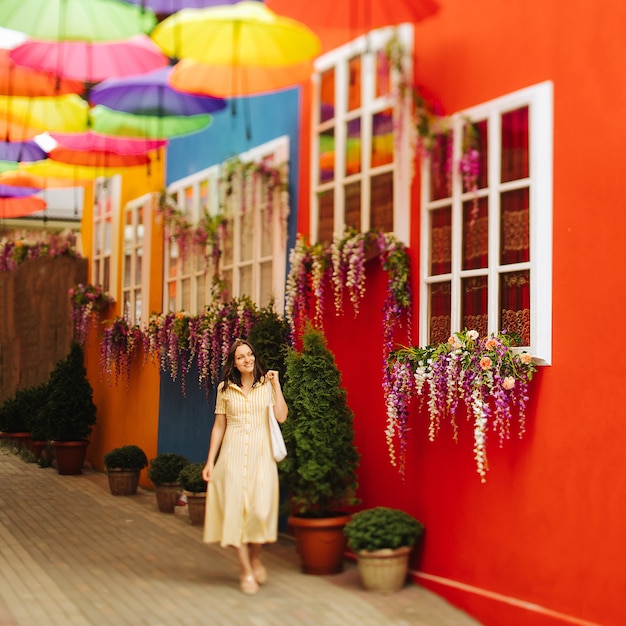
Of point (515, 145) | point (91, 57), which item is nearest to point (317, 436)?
point (515, 145)

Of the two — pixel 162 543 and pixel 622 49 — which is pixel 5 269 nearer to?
pixel 162 543

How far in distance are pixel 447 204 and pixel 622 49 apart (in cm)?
161

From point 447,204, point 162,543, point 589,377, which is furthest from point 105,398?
point 589,377

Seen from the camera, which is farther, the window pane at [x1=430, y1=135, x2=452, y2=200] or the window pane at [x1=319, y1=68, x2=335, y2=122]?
the window pane at [x1=319, y1=68, x2=335, y2=122]

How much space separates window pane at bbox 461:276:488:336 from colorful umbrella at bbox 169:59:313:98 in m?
2.25

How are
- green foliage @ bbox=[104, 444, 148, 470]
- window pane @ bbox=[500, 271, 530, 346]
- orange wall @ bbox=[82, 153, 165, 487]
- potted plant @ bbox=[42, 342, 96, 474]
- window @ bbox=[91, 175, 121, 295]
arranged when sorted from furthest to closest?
window @ bbox=[91, 175, 121, 295] → potted plant @ bbox=[42, 342, 96, 474] → orange wall @ bbox=[82, 153, 165, 487] → green foliage @ bbox=[104, 444, 148, 470] → window pane @ bbox=[500, 271, 530, 346]

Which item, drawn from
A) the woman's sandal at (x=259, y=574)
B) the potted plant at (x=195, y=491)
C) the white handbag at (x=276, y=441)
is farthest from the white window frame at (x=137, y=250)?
the woman's sandal at (x=259, y=574)

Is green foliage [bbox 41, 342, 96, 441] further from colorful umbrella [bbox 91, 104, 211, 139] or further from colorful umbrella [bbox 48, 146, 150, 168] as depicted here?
colorful umbrella [bbox 91, 104, 211, 139]

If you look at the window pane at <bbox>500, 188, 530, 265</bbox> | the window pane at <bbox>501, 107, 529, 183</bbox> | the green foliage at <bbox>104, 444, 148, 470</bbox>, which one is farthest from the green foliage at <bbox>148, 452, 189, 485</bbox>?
the window pane at <bbox>501, 107, 529, 183</bbox>

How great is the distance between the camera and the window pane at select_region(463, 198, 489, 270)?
254 inches

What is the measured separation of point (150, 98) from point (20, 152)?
277 centimetres

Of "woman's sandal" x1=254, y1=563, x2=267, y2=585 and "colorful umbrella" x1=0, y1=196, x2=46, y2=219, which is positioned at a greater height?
"colorful umbrella" x1=0, y1=196, x2=46, y2=219

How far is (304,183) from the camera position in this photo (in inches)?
331

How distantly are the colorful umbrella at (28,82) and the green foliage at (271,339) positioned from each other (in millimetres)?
2635
